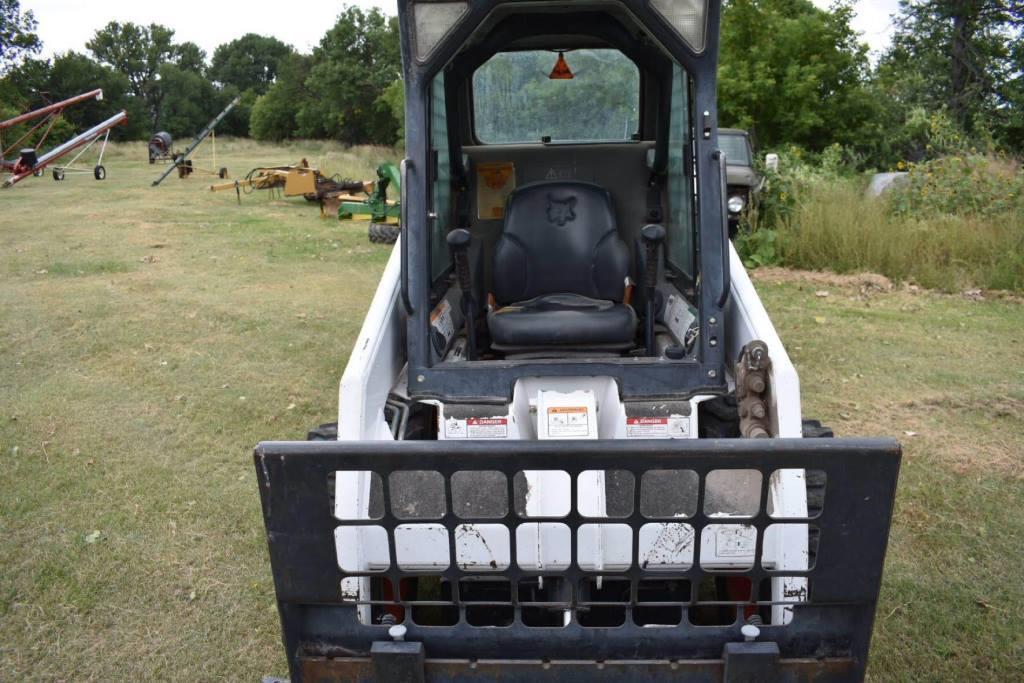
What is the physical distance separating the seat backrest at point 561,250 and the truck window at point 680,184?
0.91ft

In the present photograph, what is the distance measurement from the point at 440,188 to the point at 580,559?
196 cm

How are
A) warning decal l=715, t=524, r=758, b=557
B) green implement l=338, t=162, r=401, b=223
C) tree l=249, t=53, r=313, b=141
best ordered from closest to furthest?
warning decal l=715, t=524, r=758, b=557 < green implement l=338, t=162, r=401, b=223 < tree l=249, t=53, r=313, b=141

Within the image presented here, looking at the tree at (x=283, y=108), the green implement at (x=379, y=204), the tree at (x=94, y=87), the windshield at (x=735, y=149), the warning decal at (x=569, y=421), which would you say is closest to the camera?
the warning decal at (x=569, y=421)

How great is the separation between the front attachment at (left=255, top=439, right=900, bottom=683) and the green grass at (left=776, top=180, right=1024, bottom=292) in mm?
7072

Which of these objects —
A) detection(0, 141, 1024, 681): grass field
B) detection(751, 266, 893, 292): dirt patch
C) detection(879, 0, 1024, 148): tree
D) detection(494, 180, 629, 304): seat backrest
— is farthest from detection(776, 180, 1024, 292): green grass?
detection(879, 0, 1024, 148): tree

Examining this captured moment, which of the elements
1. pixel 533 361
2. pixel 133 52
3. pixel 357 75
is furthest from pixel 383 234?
pixel 133 52

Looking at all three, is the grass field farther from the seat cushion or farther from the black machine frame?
the seat cushion

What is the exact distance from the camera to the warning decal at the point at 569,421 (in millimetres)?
3121

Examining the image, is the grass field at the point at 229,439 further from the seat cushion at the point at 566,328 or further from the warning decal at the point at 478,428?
the seat cushion at the point at 566,328

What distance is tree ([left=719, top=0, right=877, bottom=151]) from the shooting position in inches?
696

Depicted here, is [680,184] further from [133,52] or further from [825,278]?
[133,52]

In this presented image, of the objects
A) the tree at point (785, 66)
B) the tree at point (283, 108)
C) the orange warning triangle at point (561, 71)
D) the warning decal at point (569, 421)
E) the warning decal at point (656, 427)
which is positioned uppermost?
the tree at point (283, 108)

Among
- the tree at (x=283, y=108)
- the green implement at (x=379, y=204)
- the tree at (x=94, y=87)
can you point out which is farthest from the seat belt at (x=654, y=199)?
the tree at (x=283, y=108)

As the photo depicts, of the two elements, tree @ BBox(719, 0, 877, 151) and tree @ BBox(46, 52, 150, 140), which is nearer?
tree @ BBox(719, 0, 877, 151)
